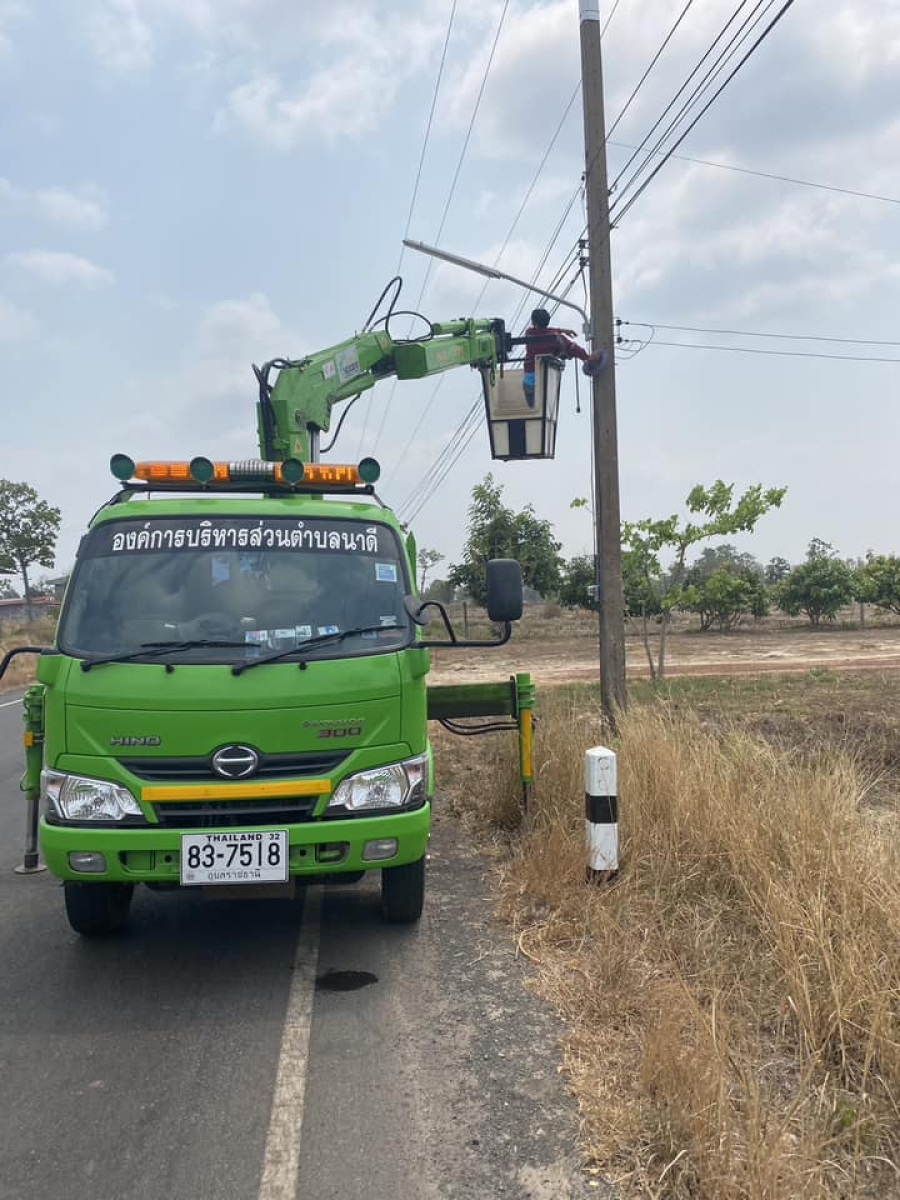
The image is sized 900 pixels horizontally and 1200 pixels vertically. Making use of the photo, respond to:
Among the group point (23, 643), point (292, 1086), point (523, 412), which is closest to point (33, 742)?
point (292, 1086)

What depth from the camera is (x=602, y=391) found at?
32.0 feet

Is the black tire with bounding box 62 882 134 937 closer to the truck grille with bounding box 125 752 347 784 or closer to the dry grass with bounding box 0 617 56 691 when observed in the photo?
the truck grille with bounding box 125 752 347 784

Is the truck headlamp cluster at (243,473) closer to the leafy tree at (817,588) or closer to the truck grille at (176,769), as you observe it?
the truck grille at (176,769)

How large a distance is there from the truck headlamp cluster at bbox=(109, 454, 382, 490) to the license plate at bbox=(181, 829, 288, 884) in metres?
2.19

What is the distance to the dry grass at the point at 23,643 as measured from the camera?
1017 inches

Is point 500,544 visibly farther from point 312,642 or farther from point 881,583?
point 312,642

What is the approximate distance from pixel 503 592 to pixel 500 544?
93.0 feet

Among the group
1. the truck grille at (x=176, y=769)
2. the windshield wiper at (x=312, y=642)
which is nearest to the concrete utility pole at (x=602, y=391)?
the windshield wiper at (x=312, y=642)

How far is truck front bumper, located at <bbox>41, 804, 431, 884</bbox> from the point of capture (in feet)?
13.5

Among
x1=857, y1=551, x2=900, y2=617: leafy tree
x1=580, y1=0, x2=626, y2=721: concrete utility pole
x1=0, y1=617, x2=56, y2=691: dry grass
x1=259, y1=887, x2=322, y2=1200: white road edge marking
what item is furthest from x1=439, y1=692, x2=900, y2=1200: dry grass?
x1=857, y1=551, x2=900, y2=617: leafy tree

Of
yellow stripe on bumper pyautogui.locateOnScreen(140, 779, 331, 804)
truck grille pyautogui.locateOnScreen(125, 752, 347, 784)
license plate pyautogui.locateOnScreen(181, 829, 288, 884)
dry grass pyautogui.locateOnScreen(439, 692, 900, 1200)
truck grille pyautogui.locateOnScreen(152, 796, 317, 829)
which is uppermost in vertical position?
truck grille pyautogui.locateOnScreen(125, 752, 347, 784)

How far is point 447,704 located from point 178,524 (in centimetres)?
246

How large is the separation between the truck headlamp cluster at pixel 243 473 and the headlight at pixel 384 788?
1954mm

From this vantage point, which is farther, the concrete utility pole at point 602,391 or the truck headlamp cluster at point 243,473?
the concrete utility pole at point 602,391
